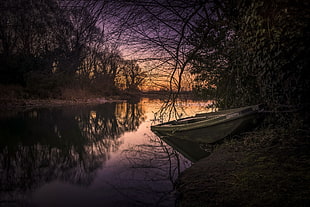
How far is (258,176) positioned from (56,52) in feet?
10.7

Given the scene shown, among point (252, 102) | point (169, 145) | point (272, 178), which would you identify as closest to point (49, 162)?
point (169, 145)

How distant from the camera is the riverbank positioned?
1802 millimetres

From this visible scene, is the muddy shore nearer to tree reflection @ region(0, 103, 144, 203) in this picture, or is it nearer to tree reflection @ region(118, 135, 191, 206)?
tree reflection @ region(118, 135, 191, 206)

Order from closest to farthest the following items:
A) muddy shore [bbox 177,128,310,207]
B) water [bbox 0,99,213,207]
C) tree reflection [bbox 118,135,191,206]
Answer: muddy shore [bbox 177,128,310,207] → tree reflection [bbox 118,135,191,206] → water [bbox 0,99,213,207]

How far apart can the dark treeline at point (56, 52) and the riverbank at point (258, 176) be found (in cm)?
206

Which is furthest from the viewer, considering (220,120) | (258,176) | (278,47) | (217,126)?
(217,126)

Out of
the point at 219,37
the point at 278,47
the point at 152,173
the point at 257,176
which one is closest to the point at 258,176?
the point at 257,176

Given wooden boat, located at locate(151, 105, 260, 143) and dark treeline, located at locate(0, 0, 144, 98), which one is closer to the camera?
Answer: dark treeline, located at locate(0, 0, 144, 98)

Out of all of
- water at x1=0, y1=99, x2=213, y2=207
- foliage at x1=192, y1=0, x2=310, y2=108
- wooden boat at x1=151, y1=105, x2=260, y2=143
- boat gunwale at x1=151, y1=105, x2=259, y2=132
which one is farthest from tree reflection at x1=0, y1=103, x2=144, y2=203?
foliage at x1=192, y1=0, x2=310, y2=108

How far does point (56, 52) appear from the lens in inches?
126

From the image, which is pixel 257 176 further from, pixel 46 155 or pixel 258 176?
pixel 46 155

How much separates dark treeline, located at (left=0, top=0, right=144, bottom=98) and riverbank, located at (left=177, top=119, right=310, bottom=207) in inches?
81.3

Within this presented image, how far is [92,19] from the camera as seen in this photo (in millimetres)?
2482

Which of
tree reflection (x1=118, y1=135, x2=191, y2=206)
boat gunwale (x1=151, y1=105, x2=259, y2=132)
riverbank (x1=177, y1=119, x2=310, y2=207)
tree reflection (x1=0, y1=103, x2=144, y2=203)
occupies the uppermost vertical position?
boat gunwale (x1=151, y1=105, x2=259, y2=132)
